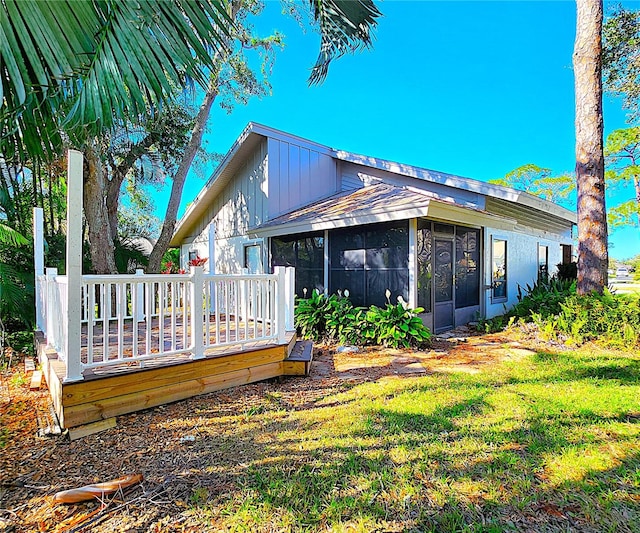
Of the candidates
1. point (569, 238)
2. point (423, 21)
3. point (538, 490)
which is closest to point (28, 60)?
point (538, 490)

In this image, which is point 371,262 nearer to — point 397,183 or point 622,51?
point 397,183

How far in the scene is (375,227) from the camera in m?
7.21

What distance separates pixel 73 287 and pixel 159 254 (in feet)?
22.7

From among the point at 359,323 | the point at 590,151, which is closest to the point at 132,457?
the point at 359,323

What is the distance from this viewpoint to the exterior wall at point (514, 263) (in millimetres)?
8523

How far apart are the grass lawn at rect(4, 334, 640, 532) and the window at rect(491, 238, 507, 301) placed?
14.8 feet

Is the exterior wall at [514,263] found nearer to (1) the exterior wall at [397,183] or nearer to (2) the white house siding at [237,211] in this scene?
(1) the exterior wall at [397,183]

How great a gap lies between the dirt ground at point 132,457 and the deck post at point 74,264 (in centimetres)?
68

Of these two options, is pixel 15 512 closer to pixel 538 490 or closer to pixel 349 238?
pixel 538 490

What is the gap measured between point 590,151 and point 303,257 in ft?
Answer: 20.8

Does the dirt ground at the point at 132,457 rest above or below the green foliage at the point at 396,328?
below

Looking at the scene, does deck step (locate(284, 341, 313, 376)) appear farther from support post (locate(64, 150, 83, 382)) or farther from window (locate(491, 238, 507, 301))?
window (locate(491, 238, 507, 301))

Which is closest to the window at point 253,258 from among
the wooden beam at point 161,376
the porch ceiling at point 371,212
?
the porch ceiling at point 371,212

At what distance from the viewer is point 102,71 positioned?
7.03ft
